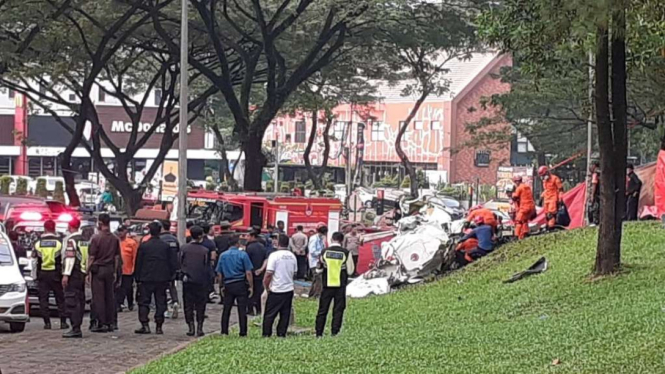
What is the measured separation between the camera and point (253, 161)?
3744 centimetres

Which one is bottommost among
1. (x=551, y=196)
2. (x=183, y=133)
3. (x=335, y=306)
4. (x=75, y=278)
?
(x=335, y=306)

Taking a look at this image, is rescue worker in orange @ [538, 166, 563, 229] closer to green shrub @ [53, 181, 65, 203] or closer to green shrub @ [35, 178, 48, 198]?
green shrub @ [53, 181, 65, 203]

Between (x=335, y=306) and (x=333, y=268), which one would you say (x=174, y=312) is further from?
(x=333, y=268)

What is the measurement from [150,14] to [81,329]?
628 inches

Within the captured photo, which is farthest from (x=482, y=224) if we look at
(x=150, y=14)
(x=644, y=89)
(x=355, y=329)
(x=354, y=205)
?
(x=354, y=205)

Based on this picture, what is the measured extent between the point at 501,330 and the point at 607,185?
416cm

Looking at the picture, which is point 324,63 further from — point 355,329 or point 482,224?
point 355,329

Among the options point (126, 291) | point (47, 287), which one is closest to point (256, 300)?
point (126, 291)

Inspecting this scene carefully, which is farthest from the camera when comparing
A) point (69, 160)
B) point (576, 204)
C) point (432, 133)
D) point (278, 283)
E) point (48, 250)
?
point (432, 133)

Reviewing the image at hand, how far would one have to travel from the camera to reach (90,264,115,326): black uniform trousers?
723 inches

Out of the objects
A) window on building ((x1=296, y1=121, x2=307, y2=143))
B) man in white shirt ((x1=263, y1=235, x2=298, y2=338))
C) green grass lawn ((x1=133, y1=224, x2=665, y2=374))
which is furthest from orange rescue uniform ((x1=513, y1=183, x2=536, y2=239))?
window on building ((x1=296, y1=121, x2=307, y2=143))

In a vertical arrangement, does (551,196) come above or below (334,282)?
above

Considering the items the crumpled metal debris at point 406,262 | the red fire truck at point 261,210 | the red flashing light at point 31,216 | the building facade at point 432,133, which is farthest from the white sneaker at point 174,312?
the building facade at point 432,133

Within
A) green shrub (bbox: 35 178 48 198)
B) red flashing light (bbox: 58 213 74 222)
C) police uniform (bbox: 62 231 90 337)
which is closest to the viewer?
police uniform (bbox: 62 231 90 337)
